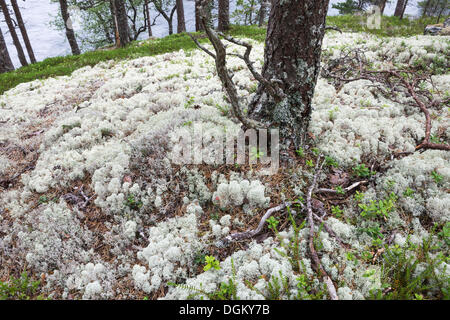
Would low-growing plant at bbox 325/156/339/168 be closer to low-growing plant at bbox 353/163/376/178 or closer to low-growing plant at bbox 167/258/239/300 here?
low-growing plant at bbox 353/163/376/178

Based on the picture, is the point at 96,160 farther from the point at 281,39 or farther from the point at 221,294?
the point at 281,39

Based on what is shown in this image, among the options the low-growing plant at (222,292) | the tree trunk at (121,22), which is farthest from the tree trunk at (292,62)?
the tree trunk at (121,22)

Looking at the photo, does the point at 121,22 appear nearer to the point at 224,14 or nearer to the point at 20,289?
the point at 224,14

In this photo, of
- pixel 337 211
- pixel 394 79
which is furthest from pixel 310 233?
pixel 394 79

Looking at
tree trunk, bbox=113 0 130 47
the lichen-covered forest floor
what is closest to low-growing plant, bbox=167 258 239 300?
the lichen-covered forest floor

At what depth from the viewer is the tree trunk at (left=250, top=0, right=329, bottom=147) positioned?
354 centimetres

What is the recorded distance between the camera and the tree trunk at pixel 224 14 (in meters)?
14.5

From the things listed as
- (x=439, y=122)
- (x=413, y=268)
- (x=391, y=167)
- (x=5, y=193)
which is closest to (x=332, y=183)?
(x=391, y=167)

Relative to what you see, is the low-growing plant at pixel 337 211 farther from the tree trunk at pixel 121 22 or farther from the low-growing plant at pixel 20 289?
the tree trunk at pixel 121 22

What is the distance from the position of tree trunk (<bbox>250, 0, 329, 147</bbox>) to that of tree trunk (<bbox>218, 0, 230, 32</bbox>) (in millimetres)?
12831

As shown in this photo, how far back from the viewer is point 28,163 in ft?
16.9

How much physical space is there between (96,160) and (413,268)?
5069mm

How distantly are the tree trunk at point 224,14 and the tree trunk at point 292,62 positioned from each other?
12.8 meters

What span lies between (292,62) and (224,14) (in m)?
13.4
